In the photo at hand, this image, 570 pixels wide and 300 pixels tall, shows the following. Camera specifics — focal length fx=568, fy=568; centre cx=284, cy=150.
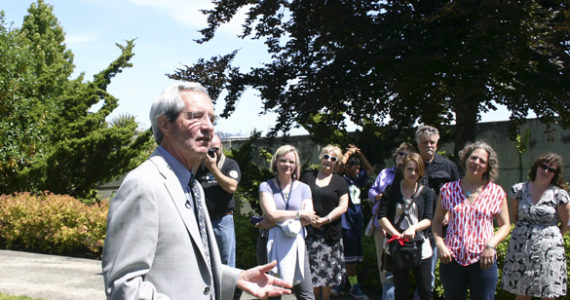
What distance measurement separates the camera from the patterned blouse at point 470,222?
5.16m

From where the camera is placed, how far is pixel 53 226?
12.4 metres

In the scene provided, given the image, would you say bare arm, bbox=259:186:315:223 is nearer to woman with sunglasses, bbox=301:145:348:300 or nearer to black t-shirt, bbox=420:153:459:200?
woman with sunglasses, bbox=301:145:348:300

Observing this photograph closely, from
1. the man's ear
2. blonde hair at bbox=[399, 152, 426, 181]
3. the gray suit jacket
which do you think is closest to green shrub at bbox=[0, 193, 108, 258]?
blonde hair at bbox=[399, 152, 426, 181]

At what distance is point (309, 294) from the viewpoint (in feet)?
19.1

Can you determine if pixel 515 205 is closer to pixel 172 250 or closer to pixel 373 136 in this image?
pixel 373 136

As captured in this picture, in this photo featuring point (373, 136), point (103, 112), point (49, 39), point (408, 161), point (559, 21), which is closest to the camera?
point (408, 161)

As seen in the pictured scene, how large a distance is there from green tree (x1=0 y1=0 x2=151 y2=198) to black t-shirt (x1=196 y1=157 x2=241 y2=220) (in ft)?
33.2

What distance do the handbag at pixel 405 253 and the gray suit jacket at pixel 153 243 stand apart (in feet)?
12.0

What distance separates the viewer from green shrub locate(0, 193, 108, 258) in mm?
12008

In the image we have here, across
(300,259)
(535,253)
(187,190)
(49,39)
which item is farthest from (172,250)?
(49,39)

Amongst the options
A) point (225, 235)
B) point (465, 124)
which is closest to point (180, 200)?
point (225, 235)

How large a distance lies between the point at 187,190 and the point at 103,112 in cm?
1512

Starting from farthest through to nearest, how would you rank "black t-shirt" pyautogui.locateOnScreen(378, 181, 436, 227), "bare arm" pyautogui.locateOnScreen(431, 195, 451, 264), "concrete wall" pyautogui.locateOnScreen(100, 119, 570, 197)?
"concrete wall" pyautogui.locateOnScreen(100, 119, 570, 197) < "black t-shirt" pyautogui.locateOnScreen(378, 181, 436, 227) < "bare arm" pyautogui.locateOnScreen(431, 195, 451, 264)

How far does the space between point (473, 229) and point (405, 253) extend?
0.73m
